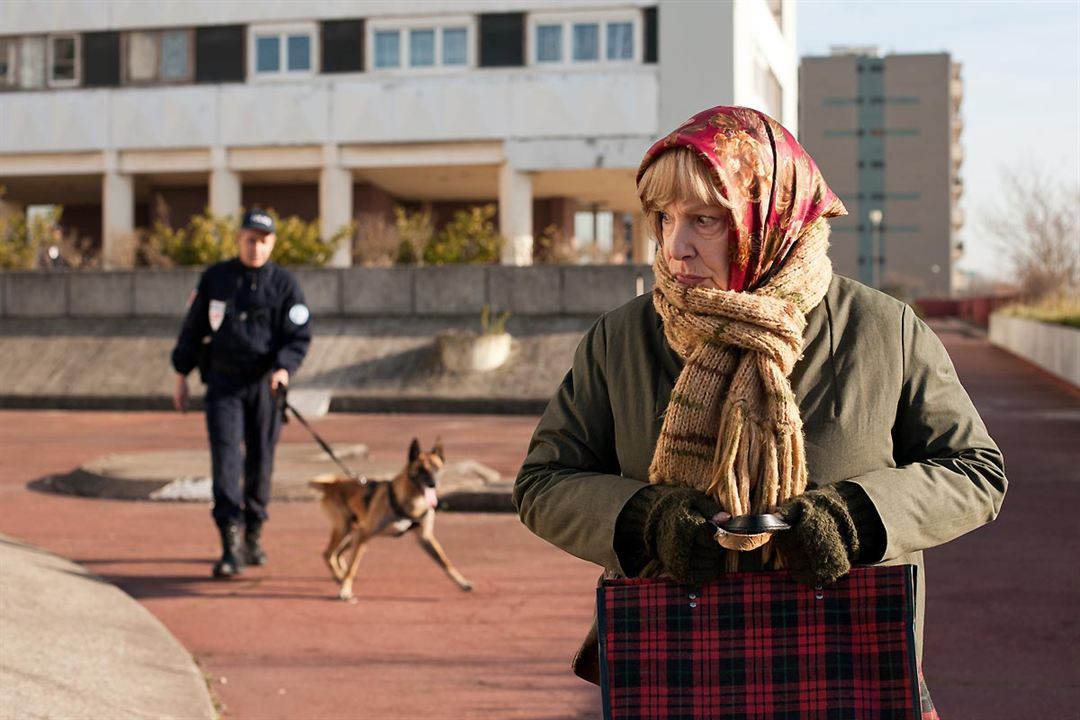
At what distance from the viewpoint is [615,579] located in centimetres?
245

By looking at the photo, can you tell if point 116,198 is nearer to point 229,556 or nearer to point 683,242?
point 229,556

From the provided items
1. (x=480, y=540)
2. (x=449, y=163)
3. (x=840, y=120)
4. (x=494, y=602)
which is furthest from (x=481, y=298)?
(x=840, y=120)

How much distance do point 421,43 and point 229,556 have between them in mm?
27349

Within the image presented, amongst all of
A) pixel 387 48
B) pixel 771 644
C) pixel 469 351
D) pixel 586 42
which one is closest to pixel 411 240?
pixel 469 351

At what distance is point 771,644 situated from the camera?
235 centimetres

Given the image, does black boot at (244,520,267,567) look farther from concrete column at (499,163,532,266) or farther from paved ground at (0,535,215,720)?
concrete column at (499,163,532,266)

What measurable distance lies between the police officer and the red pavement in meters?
0.50

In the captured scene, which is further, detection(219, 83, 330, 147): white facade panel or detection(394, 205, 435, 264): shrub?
detection(219, 83, 330, 147): white facade panel

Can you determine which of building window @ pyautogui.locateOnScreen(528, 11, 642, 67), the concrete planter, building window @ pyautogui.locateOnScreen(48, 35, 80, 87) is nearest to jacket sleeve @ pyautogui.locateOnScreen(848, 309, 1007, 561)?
the concrete planter

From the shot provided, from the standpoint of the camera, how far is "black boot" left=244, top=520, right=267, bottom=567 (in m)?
8.42

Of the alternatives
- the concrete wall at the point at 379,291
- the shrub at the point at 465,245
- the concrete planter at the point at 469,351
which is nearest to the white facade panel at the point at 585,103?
the shrub at the point at 465,245

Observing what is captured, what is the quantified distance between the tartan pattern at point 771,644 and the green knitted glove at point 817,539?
0.18 feet

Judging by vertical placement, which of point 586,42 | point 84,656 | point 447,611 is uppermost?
point 586,42

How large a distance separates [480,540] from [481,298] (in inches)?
558
